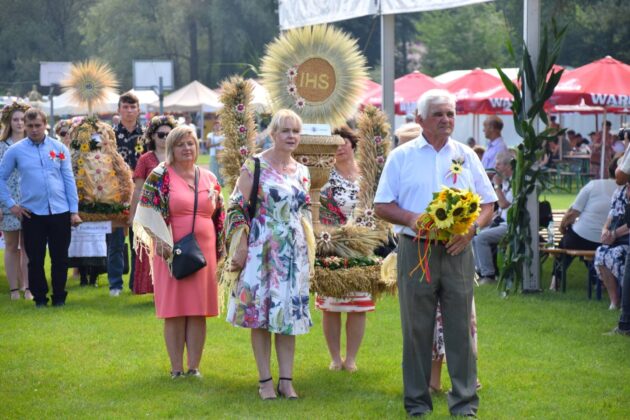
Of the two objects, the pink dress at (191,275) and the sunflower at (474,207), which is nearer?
the sunflower at (474,207)

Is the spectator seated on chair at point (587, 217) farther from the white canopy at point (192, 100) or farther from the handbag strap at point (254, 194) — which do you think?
the white canopy at point (192, 100)

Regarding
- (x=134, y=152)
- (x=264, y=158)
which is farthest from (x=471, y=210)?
(x=134, y=152)

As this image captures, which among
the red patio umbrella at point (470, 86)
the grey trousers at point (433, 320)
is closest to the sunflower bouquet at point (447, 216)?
the grey trousers at point (433, 320)

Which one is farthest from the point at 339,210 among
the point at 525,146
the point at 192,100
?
the point at 192,100

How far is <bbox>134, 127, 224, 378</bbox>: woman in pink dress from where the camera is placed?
764cm

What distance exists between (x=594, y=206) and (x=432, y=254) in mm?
5850

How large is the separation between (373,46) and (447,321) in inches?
2222

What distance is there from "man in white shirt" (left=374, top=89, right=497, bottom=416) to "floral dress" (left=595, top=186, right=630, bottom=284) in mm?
4384

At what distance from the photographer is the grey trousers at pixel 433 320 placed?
6.33 m

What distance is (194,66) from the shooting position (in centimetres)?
7225

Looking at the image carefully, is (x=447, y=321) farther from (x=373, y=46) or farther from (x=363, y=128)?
(x=373, y=46)

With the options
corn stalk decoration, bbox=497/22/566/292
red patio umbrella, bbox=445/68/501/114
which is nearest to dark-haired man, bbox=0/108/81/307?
corn stalk decoration, bbox=497/22/566/292

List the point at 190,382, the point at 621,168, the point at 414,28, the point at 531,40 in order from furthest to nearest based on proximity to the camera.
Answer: the point at 414,28 → the point at 531,40 → the point at 621,168 → the point at 190,382

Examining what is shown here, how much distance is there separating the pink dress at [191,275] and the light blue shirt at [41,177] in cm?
341
